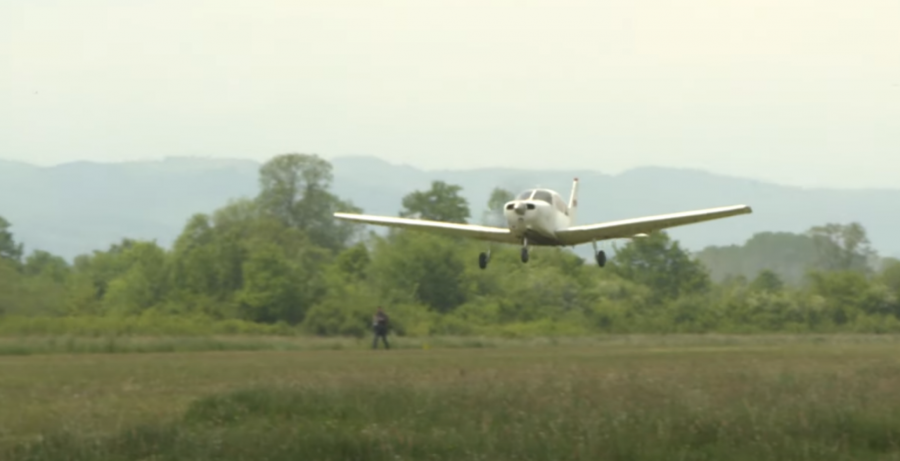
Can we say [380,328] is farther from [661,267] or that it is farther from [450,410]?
[661,267]

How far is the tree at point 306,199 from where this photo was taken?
71.2 m

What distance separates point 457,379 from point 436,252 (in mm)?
28609

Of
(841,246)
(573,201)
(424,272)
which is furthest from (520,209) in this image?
(841,246)

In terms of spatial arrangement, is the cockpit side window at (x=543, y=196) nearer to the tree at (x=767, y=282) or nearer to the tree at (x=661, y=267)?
the tree at (x=661, y=267)

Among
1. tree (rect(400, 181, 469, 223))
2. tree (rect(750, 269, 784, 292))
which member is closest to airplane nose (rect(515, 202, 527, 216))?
tree (rect(750, 269, 784, 292))

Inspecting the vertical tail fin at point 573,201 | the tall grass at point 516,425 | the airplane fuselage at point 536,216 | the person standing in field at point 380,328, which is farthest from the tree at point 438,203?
the tall grass at point 516,425

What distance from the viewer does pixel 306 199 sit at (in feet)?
262

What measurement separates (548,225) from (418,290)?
1638 cm

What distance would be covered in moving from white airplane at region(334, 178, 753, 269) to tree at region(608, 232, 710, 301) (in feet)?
68.6

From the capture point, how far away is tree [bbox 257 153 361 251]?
234 ft

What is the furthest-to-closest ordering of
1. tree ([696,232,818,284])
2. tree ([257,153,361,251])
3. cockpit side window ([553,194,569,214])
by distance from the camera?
tree ([696,232,818,284]) < tree ([257,153,361,251]) < cockpit side window ([553,194,569,214])

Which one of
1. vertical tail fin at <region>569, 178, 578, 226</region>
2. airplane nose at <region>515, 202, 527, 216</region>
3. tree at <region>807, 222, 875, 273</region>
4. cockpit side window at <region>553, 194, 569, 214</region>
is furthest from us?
tree at <region>807, 222, 875, 273</region>

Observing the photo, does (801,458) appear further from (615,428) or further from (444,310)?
(444,310)

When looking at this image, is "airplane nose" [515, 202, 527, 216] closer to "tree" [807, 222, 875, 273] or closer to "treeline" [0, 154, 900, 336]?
"treeline" [0, 154, 900, 336]
